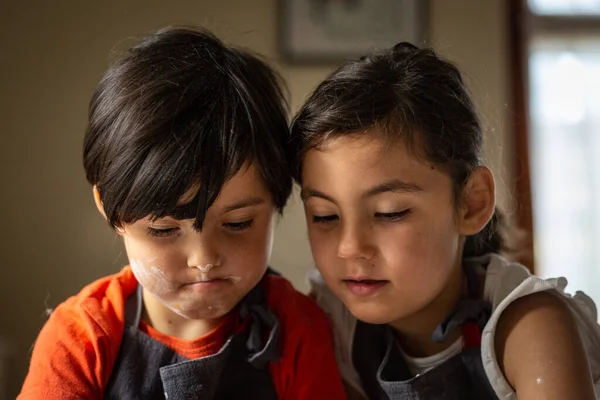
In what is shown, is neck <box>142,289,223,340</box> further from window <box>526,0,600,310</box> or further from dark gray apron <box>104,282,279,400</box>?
window <box>526,0,600,310</box>

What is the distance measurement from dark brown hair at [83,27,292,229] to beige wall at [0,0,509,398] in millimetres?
1130

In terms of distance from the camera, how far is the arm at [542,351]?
83 centimetres

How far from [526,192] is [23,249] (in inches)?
71.7

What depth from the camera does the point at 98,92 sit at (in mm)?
938

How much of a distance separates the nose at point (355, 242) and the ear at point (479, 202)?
0.17m

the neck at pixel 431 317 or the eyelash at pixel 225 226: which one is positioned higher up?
the eyelash at pixel 225 226

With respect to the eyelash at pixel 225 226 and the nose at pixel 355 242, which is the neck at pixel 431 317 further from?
the eyelash at pixel 225 226

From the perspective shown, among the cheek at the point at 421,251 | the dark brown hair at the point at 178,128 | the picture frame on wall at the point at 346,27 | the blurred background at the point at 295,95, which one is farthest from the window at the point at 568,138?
the dark brown hair at the point at 178,128

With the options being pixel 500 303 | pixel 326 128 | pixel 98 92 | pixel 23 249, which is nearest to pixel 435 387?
pixel 500 303

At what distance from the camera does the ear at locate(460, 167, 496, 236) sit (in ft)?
3.20

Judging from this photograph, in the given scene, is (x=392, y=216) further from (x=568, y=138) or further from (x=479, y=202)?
(x=568, y=138)

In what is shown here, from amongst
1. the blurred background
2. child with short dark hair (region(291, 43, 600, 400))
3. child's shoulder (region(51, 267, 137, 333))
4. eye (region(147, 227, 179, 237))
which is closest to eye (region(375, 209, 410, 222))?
child with short dark hair (region(291, 43, 600, 400))

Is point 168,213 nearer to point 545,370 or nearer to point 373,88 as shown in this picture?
point 373,88

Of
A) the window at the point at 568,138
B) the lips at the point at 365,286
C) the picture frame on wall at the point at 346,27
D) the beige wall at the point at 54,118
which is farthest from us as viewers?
the window at the point at 568,138
